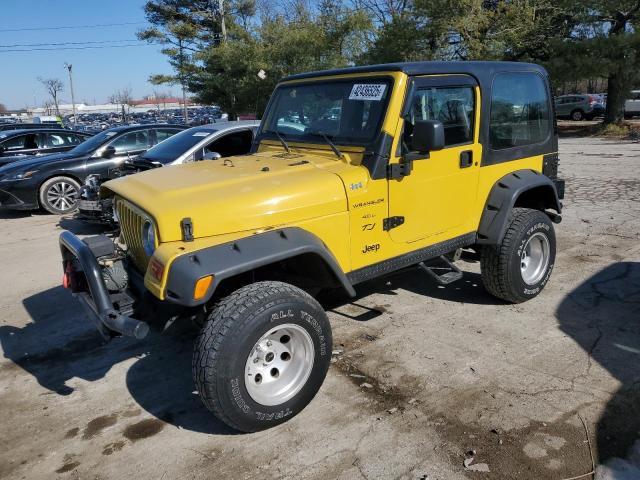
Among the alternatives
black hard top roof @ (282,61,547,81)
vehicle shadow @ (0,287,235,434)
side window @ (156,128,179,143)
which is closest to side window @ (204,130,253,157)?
side window @ (156,128,179,143)

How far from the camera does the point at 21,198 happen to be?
9211 millimetres

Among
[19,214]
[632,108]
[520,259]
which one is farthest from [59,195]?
[632,108]

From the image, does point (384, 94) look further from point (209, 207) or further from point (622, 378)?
point (622, 378)

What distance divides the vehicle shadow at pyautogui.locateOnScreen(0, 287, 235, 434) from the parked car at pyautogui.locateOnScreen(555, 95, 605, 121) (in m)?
30.3

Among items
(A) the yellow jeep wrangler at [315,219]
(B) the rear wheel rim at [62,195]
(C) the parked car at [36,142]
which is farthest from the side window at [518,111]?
(C) the parked car at [36,142]

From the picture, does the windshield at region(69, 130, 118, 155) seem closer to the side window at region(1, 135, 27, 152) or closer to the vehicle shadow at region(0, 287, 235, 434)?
the side window at region(1, 135, 27, 152)

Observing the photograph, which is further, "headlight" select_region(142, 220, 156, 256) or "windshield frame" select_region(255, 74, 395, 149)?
"windshield frame" select_region(255, 74, 395, 149)

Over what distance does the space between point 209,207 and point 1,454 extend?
6.13 feet

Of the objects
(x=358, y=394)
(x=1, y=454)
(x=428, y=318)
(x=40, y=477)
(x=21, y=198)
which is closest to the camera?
(x=40, y=477)

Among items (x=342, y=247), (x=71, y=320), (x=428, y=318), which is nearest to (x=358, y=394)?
(x=342, y=247)

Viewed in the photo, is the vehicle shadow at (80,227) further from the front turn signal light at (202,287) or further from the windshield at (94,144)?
the front turn signal light at (202,287)

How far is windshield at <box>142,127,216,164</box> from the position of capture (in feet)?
25.3

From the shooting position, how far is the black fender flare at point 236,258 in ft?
8.95

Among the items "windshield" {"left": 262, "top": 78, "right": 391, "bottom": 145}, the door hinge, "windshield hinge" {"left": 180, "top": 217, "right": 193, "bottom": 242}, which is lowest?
the door hinge
